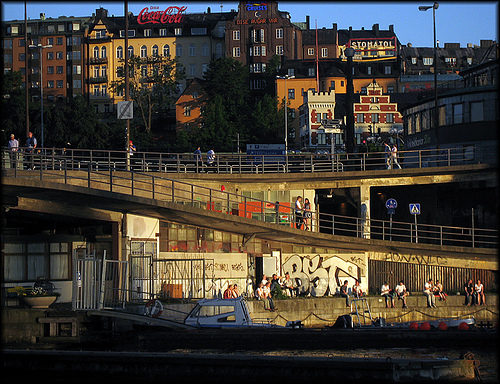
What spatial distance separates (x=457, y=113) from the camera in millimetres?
48000

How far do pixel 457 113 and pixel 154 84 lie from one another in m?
78.7

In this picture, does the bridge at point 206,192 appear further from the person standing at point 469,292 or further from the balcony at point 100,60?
the balcony at point 100,60

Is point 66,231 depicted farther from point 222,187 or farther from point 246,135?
point 246,135

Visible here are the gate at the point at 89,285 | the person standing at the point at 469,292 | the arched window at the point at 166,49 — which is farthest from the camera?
the arched window at the point at 166,49

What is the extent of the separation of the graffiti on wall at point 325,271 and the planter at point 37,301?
1302 cm

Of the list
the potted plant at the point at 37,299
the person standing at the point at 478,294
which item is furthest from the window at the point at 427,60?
the potted plant at the point at 37,299

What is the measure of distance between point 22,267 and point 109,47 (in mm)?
101343

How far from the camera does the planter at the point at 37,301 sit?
95.0 feet

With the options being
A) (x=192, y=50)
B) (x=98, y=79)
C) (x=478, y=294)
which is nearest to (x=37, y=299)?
(x=478, y=294)

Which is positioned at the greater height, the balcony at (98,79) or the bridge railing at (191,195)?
the balcony at (98,79)

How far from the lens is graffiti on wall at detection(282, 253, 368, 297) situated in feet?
125

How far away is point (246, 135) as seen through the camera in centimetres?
10244

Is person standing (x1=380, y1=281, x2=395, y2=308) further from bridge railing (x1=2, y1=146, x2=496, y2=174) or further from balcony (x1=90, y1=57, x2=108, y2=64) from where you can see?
balcony (x1=90, y1=57, x2=108, y2=64)

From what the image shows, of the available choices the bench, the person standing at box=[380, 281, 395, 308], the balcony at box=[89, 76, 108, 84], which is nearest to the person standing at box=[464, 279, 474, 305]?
the person standing at box=[380, 281, 395, 308]
